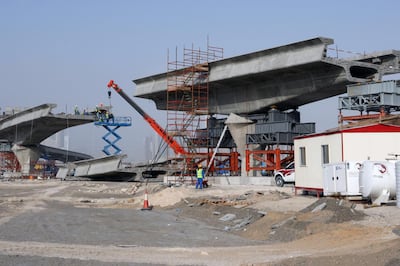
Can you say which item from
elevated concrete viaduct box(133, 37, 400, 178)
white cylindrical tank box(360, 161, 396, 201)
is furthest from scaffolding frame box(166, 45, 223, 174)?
white cylindrical tank box(360, 161, 396, 201)

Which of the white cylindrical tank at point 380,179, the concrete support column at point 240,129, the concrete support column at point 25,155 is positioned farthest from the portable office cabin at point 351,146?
the concrete support column at point 25,155

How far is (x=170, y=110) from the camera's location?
54.6 metres

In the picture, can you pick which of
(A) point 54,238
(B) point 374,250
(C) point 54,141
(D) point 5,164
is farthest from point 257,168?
(C) point 54,141

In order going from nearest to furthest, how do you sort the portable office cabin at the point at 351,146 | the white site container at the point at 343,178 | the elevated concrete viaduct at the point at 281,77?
the white site container at the point at 343,178
the portable office cabin at the point at 351,146
the elevated concrete viaduct at the point at 281,77

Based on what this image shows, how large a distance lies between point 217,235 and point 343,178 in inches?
229

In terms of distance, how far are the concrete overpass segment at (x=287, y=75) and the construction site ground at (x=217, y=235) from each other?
18.0 meters

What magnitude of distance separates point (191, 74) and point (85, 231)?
35142 mm

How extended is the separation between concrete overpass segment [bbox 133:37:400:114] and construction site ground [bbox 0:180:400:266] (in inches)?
708

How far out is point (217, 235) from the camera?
16.6m

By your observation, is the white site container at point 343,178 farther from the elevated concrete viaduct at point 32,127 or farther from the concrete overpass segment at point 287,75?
the elevated concrete viaduct at point 32,127

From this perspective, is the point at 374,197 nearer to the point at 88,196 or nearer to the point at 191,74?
the point at 88,196

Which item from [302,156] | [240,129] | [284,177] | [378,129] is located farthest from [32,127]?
[378,129]

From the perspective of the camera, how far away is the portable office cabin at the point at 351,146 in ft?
70.5

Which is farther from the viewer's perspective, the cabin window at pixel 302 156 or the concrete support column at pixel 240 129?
the concrete support column at pixel 240 129
